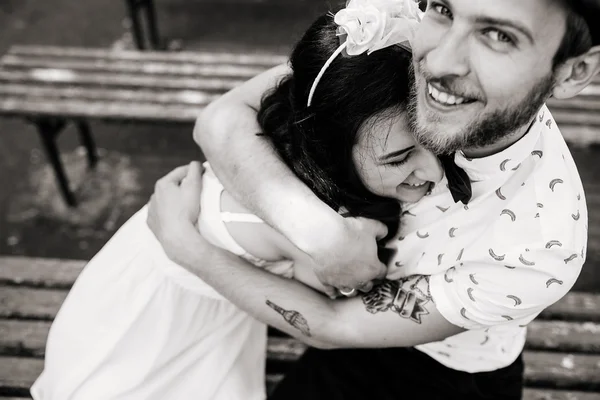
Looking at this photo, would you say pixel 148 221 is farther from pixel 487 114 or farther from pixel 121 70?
pixel 121 70

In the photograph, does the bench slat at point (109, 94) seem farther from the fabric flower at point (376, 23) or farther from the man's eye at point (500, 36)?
the man's eye at point (500, 36)

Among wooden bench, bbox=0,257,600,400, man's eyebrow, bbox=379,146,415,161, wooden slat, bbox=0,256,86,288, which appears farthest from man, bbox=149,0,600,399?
wooden slat, bbox=0,256,86,288

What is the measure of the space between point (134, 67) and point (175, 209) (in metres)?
1.79

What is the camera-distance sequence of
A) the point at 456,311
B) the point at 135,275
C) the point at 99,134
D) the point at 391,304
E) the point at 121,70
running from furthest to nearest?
the point at 99,134 → the point at 121,70 → the point at 135,275 → the point at 391,304 → the point at 456,311

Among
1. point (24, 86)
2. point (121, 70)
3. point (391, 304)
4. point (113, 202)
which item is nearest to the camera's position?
point (391, 304)

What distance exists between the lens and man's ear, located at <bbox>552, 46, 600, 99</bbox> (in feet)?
3.75

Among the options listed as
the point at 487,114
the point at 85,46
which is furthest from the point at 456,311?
the point at 85,46

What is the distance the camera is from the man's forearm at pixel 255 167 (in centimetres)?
153

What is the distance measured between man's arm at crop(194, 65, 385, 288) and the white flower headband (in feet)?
1.11

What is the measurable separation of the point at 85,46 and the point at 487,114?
4.16 m

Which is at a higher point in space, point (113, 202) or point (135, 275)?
point (135, 275)

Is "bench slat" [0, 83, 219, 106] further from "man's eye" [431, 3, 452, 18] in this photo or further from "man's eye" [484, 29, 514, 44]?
"man's eye" [484, 29, 514, 44]

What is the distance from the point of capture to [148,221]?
184 cm

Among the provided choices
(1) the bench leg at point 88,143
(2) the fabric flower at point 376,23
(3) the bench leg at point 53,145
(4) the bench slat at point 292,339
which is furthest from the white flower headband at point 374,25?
(1) the bench leg at point 88,143
